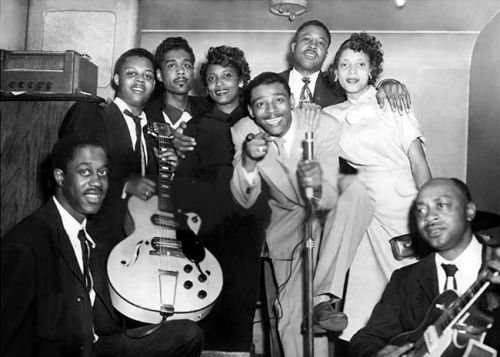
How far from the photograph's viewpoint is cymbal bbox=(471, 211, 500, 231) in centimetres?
353

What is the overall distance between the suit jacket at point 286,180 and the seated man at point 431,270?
0.48 meters

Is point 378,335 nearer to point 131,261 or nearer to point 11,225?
point 131,261

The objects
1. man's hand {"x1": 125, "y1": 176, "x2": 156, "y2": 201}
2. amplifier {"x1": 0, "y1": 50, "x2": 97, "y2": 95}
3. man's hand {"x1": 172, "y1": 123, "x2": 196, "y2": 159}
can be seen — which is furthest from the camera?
man's hand {"x1": 172, "y1": 123, "x2": 196, "y2": 159}

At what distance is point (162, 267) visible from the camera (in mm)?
3533

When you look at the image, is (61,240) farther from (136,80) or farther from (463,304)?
(463,304)


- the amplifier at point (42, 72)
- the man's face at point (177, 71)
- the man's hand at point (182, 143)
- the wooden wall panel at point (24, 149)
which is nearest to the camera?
the wooden wall panel at point (24, 149)

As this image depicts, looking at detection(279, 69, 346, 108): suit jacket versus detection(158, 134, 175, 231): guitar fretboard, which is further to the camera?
detection(279, 69, 346, 108): suit jacket

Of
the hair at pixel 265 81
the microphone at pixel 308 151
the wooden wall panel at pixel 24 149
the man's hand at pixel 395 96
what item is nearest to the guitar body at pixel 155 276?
the wooden wall panel at pixel 24 149

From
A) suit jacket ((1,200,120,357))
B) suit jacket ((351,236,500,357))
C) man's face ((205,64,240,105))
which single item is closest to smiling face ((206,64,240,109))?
man's face ((205,64,240,105))

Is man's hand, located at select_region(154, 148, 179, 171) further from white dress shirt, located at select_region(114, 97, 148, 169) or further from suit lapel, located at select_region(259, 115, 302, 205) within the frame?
suit lapel, located at select_region(259, 115, 302, 205)

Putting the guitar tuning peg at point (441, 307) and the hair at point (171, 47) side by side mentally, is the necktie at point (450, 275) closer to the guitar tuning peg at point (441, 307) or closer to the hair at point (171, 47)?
the guitar tuning peg at point (441, 307)

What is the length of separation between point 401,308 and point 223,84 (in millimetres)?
1390

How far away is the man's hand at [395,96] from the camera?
373 centimetres

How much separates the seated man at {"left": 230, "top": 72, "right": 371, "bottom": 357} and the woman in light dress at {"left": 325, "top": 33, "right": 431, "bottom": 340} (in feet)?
0.25
